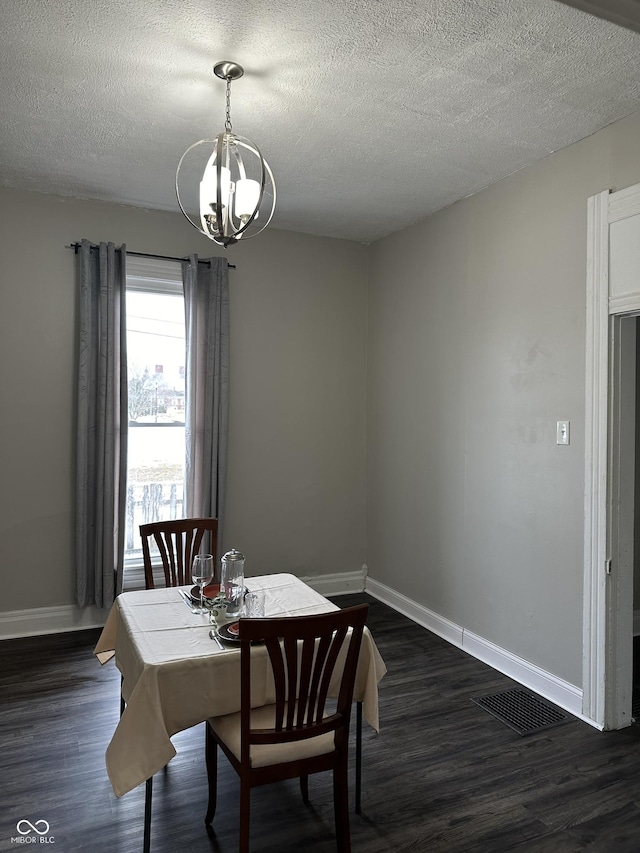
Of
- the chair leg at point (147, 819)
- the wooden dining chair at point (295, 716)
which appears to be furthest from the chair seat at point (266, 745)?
the chair leg at point (147, 819)

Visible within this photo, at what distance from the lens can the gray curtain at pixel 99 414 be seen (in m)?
→ 3.97

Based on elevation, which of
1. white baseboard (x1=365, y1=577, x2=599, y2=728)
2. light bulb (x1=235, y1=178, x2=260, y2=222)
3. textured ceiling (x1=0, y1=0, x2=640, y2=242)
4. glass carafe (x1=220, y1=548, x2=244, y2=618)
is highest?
textured ceiling (x1=0, y1=0, x2=640, y2=242)

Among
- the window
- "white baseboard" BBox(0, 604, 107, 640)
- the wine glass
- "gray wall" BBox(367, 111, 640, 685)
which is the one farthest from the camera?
the window

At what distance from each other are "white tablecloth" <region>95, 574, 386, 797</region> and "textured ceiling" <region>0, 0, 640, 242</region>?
214 cm

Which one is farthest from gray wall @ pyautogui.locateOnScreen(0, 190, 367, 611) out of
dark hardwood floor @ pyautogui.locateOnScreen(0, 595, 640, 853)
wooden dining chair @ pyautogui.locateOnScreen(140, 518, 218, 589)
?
wooden dining chair @ pyautogui.locateOnScreen(140, 518, 218, 589)

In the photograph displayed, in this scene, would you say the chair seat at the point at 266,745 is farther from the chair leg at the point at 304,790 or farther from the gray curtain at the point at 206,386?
the gray curtain at the point at 206,386

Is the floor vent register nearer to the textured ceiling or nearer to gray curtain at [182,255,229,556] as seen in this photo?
gray curtain at [182,255,229,556]

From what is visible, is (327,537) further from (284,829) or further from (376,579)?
(284,829)

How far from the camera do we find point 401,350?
A: 4.55 meters

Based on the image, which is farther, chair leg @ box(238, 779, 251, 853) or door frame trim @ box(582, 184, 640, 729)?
door frame trim @ box(582, 184, 640, 729)

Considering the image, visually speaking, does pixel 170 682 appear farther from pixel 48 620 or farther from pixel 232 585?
pixel 48 620

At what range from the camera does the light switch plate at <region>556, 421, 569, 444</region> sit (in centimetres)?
310

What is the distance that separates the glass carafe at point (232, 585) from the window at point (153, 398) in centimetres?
213

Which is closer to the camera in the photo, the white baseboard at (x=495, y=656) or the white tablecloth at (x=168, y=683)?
the white tablecloth at (x=168, y=683)
